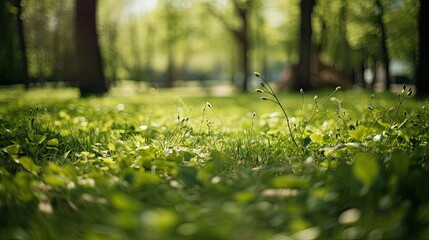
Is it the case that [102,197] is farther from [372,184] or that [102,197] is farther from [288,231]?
[372,184]

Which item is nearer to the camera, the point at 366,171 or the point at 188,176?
the point at 366,171

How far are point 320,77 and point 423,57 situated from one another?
351 inches

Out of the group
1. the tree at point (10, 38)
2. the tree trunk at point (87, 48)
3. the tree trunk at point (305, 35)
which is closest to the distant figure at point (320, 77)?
the tree trunk at point (305, 35)

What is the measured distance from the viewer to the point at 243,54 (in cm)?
2086

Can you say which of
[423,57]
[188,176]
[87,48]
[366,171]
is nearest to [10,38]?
[87,48]

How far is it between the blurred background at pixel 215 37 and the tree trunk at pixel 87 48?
32 mm

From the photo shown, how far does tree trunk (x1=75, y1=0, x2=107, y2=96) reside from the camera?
10.5 meters

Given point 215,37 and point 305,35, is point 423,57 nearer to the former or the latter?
point 305,35

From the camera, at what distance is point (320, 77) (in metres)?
17.6

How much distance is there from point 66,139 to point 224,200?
2.03 meters

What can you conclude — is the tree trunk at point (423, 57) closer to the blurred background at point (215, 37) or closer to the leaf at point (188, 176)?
the blurred background at point (215, 37)

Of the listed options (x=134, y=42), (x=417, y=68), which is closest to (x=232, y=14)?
(x=134, y=42)

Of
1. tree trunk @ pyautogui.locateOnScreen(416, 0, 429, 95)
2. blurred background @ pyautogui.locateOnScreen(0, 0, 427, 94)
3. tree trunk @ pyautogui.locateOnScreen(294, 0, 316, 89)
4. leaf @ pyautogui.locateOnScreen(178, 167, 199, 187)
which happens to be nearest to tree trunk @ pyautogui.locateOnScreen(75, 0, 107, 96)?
blurred background @ pyautogui.locateOnScreen(0, 0, 427, 94)

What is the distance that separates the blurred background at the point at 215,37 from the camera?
10.9m
